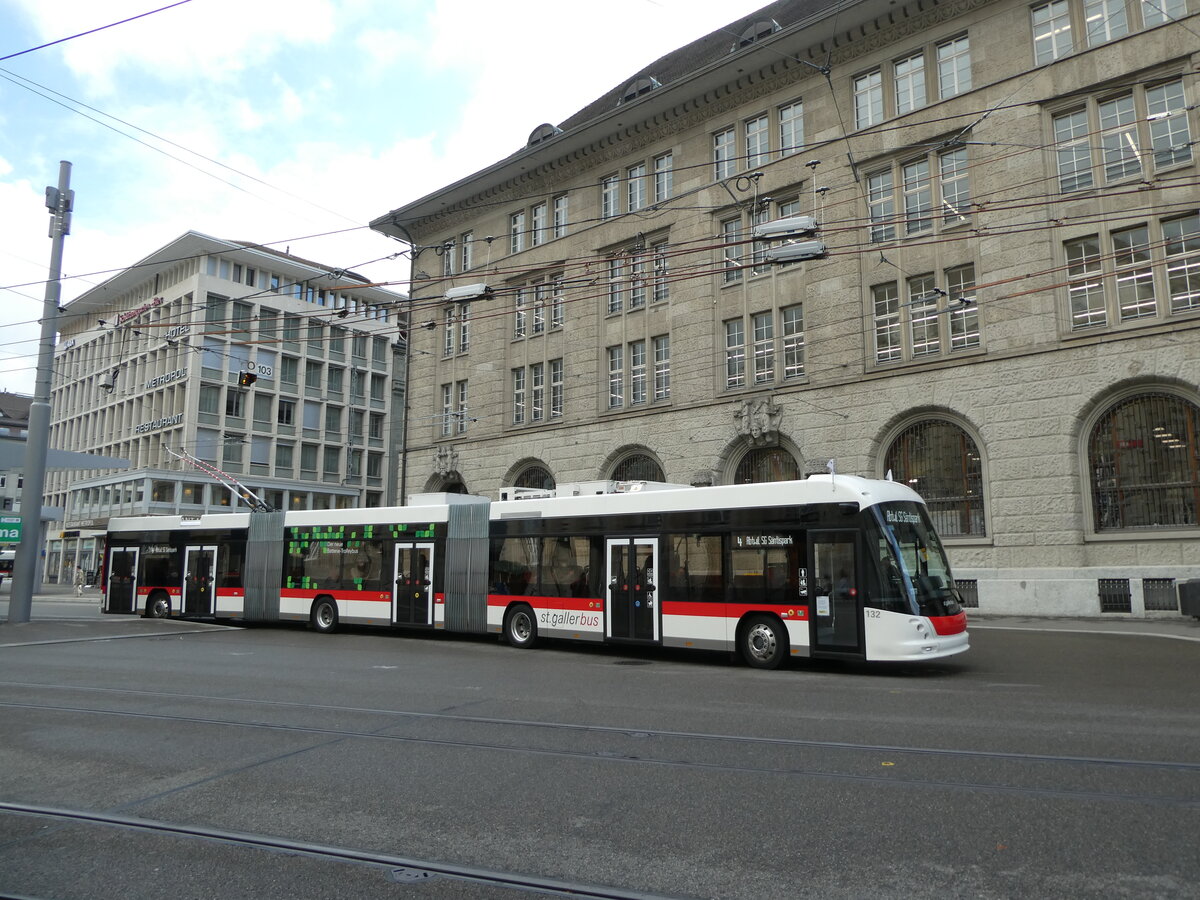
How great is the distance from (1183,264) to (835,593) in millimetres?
14372

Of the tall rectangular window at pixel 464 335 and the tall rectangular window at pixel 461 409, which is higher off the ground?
the tall rectangular window at pixel 464 335

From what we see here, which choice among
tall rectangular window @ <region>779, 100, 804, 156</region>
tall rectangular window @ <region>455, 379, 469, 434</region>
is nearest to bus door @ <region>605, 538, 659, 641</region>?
tall rectangular window @ <region>779, 100, 804, 156</region>

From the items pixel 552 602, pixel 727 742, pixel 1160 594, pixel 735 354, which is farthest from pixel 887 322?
pixel 727 742

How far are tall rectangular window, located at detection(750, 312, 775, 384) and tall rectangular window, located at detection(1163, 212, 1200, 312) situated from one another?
34.0ft

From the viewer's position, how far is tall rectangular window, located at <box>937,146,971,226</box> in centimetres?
2377

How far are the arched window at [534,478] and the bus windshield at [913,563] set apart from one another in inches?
837

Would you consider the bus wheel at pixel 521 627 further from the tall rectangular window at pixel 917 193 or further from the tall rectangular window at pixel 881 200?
the tall rectangular window at pixel 881 200

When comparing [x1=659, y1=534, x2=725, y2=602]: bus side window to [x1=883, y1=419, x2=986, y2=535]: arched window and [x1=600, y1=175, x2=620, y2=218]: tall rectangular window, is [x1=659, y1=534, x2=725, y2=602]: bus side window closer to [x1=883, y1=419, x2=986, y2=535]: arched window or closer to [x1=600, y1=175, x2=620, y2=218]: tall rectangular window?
[x1=883, y1=419, x2=986, y2=535]: arched window

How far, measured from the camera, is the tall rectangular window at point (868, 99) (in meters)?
25.8

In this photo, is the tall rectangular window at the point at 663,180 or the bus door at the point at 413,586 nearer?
the bus door at the point at 413,586

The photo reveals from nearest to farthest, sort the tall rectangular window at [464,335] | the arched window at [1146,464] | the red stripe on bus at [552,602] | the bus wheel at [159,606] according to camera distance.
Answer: the red stripe on bus at [552,602], the arched window at [1146,464], the bus wheel at [159,606], the tall rectangular window at [464,335]

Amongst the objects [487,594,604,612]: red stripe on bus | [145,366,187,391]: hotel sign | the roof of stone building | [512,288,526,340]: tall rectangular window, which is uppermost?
the roof of stone building

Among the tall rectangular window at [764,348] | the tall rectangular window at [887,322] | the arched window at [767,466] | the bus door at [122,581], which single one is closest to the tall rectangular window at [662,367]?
the tall rectangular window at [764,348]

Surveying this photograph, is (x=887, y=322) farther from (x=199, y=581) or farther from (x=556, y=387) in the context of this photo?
(x=199, y=581)
